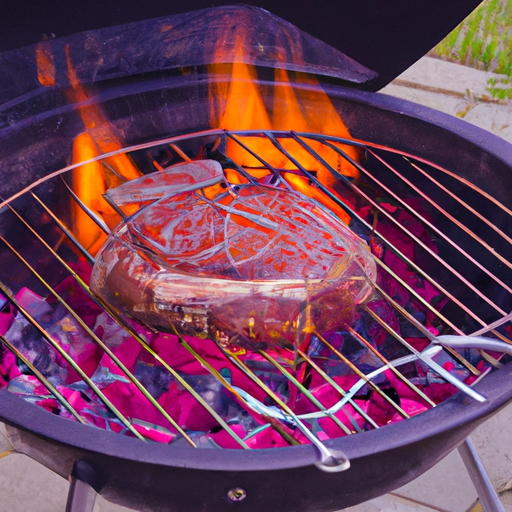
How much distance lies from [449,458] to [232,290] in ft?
3.16

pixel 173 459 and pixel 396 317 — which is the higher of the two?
pixel 396 317

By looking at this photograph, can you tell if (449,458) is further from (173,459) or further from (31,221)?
(31,221)

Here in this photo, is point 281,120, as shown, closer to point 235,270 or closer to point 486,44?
point 235,270

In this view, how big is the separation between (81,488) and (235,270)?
0.47m

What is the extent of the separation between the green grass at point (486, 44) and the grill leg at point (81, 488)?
2.76m

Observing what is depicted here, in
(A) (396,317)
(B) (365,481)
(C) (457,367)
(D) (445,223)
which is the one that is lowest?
(B) (365,481)

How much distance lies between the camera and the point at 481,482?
1184 mm

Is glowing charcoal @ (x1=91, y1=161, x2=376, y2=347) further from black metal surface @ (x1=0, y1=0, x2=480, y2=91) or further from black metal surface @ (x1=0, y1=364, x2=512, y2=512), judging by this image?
black metal surface @ (x1=0, y1=0, x2=480, y2=91)

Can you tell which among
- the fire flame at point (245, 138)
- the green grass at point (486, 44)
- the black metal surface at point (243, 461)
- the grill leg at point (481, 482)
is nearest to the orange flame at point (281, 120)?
the fire flame at point (245, 138)

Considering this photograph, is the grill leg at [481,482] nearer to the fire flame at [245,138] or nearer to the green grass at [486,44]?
the fire flame at [245,138]

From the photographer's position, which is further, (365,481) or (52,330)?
(52,330)

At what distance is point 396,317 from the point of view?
1.41 metres

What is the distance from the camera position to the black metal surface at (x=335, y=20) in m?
1.19

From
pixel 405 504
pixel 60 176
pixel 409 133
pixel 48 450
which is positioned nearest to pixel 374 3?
pixel 409 133
